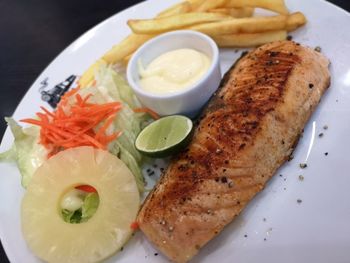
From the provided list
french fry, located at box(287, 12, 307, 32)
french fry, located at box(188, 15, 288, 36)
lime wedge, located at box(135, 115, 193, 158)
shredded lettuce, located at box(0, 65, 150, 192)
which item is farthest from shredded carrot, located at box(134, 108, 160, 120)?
french fry, located at box(287, 12, 307, 32)

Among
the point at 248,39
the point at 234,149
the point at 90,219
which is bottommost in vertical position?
the point at 90,219

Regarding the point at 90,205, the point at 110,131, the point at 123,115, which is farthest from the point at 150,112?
the point at 90,205

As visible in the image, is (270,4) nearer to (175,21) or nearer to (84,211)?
(175,21)

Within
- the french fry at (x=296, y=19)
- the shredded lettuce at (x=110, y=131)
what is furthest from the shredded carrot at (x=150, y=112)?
the french fry at (x=296, y=19)

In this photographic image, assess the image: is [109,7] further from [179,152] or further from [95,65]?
[179,152]

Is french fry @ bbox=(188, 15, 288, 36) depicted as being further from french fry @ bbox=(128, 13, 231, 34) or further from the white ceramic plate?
the white ceramic plate
